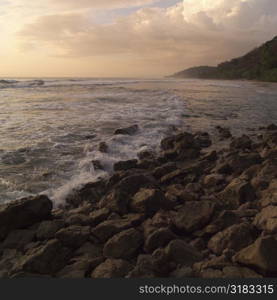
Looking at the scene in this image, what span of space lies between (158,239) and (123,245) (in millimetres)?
502

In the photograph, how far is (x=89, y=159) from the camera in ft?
28.8

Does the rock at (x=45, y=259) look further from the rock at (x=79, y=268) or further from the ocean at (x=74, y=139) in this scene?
the ocean at (x=74, y=139)

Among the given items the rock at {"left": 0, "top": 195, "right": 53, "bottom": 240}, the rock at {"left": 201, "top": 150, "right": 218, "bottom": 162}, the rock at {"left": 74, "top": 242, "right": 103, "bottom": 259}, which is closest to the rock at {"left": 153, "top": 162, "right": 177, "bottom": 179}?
the rock at {"left": 201, "top": 150, "right": 218, "bottom": 162}

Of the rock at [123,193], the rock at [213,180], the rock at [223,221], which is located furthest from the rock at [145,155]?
the rock at [223,221]

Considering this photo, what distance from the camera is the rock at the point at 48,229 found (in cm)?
480

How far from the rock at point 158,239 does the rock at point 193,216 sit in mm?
445

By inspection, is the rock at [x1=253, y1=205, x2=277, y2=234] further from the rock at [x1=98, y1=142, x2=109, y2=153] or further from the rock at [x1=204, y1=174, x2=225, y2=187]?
the rock at [x1=98, y1=142, x2=109, y2=153]

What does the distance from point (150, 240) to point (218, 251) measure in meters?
0.93

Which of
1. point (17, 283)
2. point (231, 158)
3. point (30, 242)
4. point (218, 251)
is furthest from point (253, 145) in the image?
point (17, 283)

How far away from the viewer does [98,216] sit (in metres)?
5.26

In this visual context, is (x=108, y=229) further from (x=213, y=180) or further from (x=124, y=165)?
(x=124, y=165)

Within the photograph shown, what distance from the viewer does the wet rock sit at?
5664mm

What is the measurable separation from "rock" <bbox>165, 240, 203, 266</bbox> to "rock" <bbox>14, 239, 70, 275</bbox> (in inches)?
58.3

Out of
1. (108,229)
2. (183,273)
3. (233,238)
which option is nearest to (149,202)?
(108,229)
